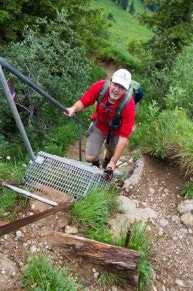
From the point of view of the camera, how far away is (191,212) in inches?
206

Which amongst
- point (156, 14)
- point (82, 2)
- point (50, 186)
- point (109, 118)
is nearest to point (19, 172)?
point (50, 186)

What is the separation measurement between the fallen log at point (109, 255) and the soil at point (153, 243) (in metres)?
0.07

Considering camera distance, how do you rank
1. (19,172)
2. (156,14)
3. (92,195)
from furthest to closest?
(156,14)
(19,172)
(92,195)

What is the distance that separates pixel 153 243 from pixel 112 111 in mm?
2224

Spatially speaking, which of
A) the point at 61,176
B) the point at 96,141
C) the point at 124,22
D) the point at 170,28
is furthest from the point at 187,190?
the point at 124,22

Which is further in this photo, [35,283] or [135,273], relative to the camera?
[135,273]

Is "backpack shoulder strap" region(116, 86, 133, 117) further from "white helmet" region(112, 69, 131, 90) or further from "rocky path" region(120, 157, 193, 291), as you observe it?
"rocky path" region(120, 157, 193, 291)

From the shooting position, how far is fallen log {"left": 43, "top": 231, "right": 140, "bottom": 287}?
12.3ft

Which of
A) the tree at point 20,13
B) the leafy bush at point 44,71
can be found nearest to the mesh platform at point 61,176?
the leafy bush at point 44,71

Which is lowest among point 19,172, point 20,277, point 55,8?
point 19,172

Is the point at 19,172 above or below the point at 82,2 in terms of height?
below

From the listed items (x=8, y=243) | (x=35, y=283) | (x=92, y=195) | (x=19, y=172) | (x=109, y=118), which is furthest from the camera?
(x=109, y=118)

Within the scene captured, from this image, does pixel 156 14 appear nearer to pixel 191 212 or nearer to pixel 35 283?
pixel 191 212

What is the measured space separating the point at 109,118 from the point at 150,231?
2.12 meters
